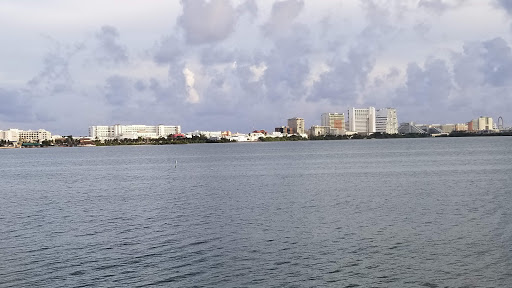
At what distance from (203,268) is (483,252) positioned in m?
10.8

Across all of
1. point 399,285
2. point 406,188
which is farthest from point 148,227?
point 406,188

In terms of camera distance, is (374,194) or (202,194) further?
(202,194)

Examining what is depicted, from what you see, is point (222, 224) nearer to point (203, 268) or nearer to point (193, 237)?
point (193, 237)

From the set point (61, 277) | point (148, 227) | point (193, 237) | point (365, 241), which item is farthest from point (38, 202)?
point (365, 241)

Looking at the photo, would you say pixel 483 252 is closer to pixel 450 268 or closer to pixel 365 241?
pixel 450 268

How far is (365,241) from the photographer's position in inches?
925

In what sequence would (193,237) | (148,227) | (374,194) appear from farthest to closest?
(374,194), (148,227), (193,237)

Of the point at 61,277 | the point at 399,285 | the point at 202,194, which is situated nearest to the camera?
the point at 399,285

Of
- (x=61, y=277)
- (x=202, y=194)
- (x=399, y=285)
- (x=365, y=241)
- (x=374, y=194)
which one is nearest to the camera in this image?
(x=399, y=285)

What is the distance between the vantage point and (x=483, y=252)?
834 inches

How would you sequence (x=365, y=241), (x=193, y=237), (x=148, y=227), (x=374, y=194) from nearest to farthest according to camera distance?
(x=365, y=241) < (x=193, y=237) < (x=148, y=227) < (x=374, y=194)

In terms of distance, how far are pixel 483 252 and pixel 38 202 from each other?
32346 millimetres

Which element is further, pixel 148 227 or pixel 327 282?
pixel 148 227

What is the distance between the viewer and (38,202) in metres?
41.4
